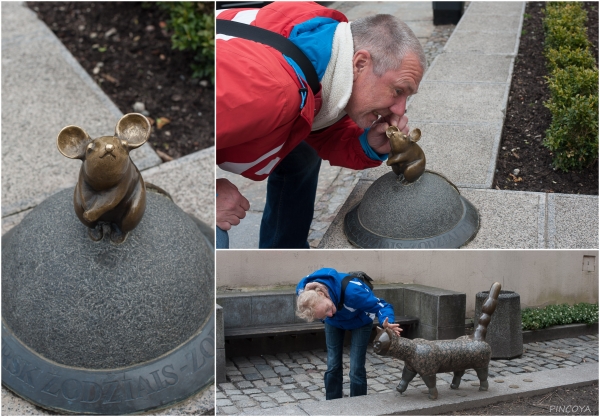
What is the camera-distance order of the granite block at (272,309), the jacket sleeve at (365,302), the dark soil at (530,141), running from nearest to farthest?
the jacket sleeve at (365,302), the dark soil at (530,141), the granite block at (272,309)

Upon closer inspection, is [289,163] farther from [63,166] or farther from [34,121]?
[34,121]

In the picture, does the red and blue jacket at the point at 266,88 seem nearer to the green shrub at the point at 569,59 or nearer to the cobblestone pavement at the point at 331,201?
the cobblestone pavement at the point at 331,201

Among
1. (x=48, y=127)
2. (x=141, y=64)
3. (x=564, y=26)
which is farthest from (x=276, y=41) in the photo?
(x=141, y=64)

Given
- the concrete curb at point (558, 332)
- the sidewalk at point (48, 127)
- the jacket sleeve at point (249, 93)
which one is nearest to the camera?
the jacket sleeve at point (249, 93)

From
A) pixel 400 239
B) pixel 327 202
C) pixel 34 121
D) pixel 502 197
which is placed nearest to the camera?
pixel 400 239

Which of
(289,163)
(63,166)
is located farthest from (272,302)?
(63,166)

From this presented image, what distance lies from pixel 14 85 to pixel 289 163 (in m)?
4.20

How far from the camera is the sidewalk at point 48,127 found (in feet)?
17.3

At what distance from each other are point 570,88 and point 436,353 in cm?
213

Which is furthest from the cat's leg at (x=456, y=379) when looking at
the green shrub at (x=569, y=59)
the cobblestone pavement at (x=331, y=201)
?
the green shrub at (x=569, y=59)

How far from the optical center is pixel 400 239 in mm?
3309

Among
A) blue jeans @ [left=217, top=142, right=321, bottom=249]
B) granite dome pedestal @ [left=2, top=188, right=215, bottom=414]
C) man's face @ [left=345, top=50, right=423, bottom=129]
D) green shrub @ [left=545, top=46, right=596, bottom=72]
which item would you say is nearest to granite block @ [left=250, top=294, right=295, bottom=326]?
granite dome pedestal @ [left=2, top=188, right=215, bottom=414]

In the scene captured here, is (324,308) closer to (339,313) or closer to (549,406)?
(339,313)

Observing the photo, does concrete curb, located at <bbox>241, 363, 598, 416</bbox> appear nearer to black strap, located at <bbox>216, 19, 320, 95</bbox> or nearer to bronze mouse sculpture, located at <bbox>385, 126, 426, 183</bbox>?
bronze mouse sculpture, located at <bbox>385, 126, 426, 183</bbox>
